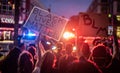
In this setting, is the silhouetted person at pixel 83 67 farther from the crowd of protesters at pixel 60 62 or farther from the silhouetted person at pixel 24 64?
the silhouetted person at pixel 24 64

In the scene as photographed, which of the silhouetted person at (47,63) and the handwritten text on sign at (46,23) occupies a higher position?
the handwritten text on sign at (46,23)

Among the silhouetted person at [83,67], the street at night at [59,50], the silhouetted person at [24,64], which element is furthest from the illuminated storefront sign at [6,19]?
the silhouetted person at [83,67]

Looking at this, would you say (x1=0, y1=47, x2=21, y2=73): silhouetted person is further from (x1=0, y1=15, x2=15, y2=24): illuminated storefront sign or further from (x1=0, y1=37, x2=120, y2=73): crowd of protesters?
(x1=0, y1=15, x2=15, y2=24): illuminated storefront sign

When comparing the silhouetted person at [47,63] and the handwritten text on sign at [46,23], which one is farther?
the handwritten text on sign at [46,23]

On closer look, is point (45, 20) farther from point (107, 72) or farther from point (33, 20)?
point (107, 72)

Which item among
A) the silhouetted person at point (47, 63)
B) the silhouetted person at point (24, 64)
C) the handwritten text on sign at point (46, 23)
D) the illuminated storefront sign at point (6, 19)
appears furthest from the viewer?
the illuminated storefront sign at point (6, 19)

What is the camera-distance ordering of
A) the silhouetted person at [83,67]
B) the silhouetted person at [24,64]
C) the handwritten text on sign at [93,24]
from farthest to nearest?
the handwritten text on sign at [93,24] < the silhouetted person at [24,64] < the silhouetted person at [83,67]

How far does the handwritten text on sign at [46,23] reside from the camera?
10.8m

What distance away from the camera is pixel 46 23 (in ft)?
36.1

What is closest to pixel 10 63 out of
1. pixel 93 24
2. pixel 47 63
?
pixel 47 63

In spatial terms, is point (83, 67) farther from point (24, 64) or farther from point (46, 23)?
point (46, 23)

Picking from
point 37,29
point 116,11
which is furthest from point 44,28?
point 116,11

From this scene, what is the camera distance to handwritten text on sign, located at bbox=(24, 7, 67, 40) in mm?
10797

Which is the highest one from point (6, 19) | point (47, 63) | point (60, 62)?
point (6, 19)
